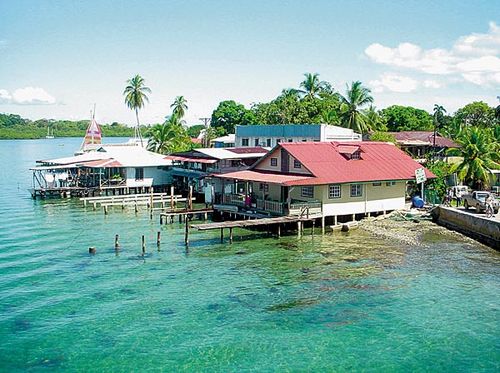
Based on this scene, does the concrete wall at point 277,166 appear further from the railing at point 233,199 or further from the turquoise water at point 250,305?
the turquoise water at point 250,305

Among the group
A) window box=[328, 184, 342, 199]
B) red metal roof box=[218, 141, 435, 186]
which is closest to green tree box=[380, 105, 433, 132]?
red metal roof box=[218, 141, 435, 186]

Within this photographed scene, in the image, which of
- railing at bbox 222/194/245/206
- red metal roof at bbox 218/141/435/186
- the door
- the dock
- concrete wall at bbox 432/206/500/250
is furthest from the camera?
railing at bbox 222/194/245/206

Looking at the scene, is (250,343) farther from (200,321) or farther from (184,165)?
(184,165)

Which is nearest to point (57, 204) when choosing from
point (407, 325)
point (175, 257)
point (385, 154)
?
→ point (175, 257)

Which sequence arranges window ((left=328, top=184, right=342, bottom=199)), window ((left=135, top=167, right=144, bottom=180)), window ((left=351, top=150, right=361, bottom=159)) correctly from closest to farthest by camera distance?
1. window ((left=328, top=184, right=342, bottom=199))
2. window ((left=351, top=150, right=361, bottom=159))
3. window ((left=135, top=167, right=144, bottom=180))

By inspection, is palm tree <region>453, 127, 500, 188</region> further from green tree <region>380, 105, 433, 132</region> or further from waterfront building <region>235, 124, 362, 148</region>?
green tree <region>380, 105, 433, 132</region>

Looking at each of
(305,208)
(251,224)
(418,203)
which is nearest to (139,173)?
(251,224)

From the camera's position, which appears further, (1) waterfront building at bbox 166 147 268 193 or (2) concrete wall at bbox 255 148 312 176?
(1) waterfront building at bbox 166 147 268 193
